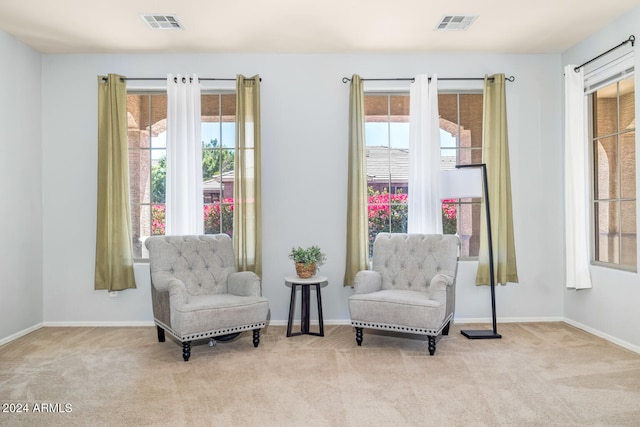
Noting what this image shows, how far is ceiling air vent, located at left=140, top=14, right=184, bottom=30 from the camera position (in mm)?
3645

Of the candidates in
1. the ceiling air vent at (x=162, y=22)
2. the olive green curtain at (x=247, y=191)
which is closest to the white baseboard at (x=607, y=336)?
the olive green curtain at (x=247, y=191)

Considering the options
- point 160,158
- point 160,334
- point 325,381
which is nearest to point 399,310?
point 325,381

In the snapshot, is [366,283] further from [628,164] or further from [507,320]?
[628,164]

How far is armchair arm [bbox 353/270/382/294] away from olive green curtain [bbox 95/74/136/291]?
88.3 inches

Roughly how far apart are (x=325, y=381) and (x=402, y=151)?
2595mm

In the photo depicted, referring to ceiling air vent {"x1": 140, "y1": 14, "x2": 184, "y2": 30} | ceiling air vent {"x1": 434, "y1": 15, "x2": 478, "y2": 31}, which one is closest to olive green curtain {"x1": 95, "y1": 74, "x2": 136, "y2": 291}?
ceiling air vent {"x1": 140, "y1": 14, "x2": 184, "y2": 30}

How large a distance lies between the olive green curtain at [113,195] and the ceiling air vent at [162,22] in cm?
80

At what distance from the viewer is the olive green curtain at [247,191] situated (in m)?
4.27

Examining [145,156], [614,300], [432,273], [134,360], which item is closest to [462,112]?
[432,273]

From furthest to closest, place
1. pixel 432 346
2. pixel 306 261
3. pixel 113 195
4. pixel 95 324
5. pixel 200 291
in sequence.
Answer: pixel 95 324, pixel 113 195, pixel 306 261, pixel 200 291, pixel 432 346

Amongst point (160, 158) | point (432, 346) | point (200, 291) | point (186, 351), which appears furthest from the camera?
point (160, 158)

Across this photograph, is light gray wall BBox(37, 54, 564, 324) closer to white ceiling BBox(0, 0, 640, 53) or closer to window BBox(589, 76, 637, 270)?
white ceiling BBox(0, 0, 640, 53)

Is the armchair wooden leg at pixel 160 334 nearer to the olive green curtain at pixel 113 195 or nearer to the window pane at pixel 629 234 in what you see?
the olive green curtain at pixel 113 195

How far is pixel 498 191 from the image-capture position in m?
4.30
